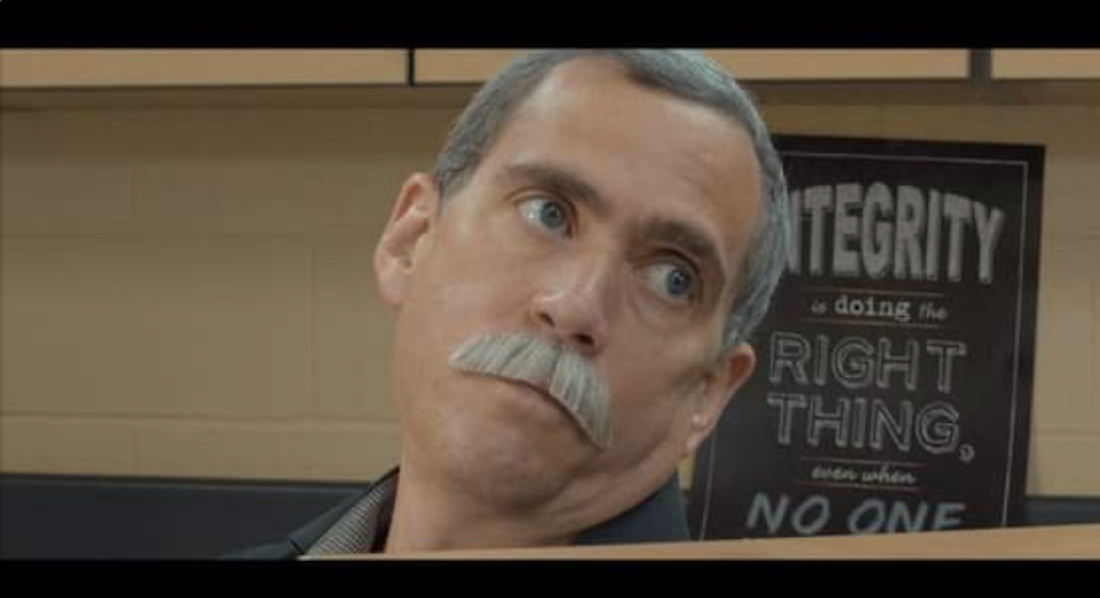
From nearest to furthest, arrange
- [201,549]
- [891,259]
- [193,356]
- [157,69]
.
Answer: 1. [891,259]
2. [157,69]
3. [201,549]
4. [193,356]

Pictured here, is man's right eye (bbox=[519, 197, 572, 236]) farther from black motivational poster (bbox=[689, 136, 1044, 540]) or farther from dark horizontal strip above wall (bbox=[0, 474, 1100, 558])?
dark horizontal strip above wall (bbox=[0, 474, 1100, 558])

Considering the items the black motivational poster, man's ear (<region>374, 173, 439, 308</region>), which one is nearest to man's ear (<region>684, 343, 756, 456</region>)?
man's ear (<region>374, 173, 439, 308</region>)

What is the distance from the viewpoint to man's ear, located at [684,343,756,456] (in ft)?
1.81

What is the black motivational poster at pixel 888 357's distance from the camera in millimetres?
954

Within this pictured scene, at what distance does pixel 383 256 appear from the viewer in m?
0.58

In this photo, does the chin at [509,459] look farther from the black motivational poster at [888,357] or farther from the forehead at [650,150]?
the black motivational poster at [888,357]

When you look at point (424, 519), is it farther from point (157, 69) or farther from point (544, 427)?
point (157, 69)

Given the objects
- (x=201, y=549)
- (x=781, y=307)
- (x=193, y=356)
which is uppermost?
(x=781, y=307)

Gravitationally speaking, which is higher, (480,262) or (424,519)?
(480,262)

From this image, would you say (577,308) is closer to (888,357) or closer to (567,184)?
(567,184)

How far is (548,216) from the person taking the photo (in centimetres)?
51

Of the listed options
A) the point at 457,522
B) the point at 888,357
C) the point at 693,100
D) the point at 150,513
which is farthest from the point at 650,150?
the point at 150,513
